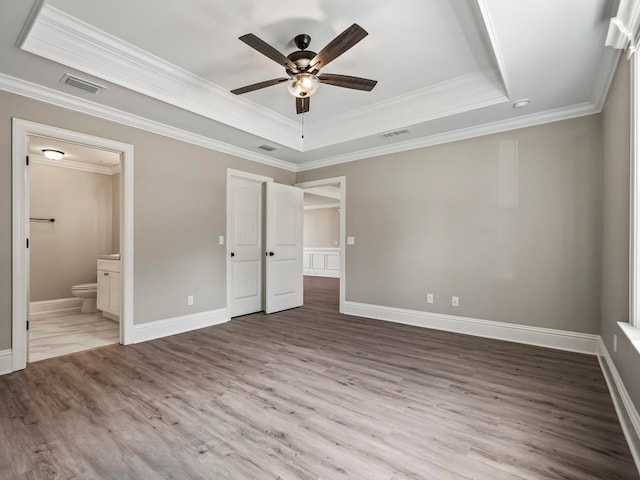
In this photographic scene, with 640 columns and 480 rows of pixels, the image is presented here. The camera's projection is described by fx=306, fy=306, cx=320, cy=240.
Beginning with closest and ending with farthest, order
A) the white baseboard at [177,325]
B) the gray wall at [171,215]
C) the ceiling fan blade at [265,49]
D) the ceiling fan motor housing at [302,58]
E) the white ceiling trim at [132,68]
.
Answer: the ceiling fan blade at [265,49], the white ceiling trim at [132,68], the ceiling fan motor housing at [302,58], the gray wall at [171,215], the white baseboard at [177,325]

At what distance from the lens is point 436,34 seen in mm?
2541

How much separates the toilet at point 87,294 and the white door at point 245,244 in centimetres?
249

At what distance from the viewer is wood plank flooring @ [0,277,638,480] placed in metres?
1.58

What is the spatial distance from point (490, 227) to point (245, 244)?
3496 mm

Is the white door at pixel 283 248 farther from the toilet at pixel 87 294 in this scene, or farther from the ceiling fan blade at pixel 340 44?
the toilet at pixel 87 294

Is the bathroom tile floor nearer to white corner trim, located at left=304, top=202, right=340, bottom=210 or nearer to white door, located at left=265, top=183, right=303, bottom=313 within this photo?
white door, located at left=265, top=183, right=303, bottom=313

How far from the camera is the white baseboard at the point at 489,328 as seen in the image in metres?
3.25

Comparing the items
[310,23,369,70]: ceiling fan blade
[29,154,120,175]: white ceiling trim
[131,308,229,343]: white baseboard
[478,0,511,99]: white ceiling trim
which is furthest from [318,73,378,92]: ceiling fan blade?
[29,154,120,175]: white ceiling trim

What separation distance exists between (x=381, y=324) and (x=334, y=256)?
6309 millimetres

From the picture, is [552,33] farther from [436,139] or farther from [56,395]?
[56,395]

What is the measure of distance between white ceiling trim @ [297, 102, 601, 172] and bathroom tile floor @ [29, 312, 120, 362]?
410 centimetres

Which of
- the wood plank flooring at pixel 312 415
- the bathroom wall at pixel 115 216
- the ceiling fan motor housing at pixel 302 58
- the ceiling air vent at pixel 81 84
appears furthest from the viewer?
the bathroom wall at pixel 115 216

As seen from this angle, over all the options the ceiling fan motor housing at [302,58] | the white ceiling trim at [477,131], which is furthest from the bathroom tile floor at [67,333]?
the white ceiling trim at [477,131]

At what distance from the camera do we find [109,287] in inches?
180
